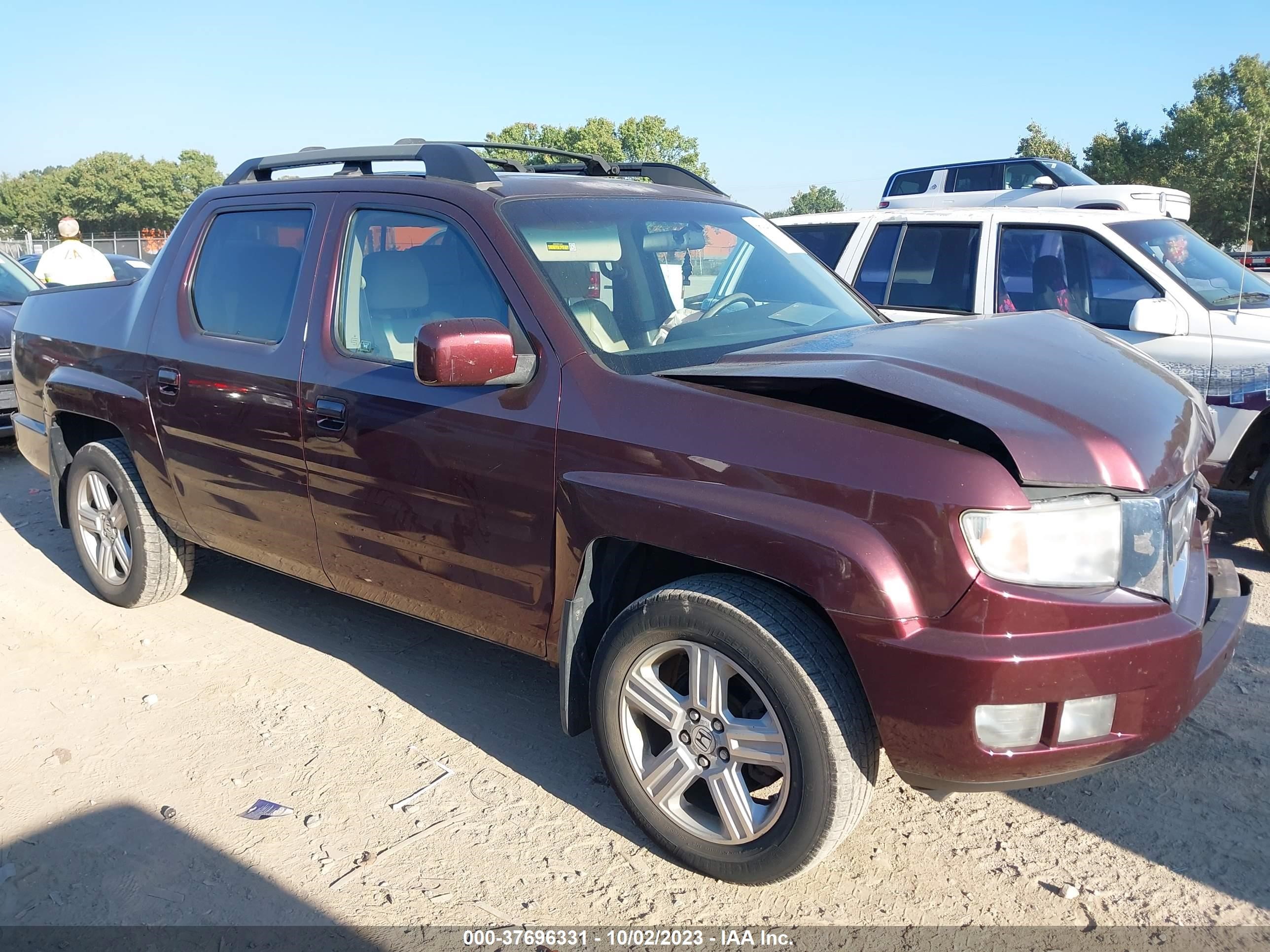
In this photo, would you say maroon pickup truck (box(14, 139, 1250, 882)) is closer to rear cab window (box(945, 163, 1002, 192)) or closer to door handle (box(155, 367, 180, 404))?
door handle (box(155, 367, 180, 404))

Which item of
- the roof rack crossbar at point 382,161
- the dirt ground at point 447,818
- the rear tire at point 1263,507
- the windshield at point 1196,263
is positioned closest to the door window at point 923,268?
the windshield at point 1196,263

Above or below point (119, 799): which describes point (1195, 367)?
above

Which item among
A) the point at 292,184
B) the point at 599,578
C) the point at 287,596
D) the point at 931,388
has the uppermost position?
the point at 292,184

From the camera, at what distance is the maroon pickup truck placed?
228cm

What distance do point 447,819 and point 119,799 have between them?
1.09 m

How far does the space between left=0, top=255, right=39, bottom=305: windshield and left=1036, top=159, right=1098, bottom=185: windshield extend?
1051 cm

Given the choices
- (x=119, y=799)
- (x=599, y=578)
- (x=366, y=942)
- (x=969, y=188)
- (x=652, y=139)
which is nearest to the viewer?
(x=366, y=942)

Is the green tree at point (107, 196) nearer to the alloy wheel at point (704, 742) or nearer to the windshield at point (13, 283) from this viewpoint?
the windshield at point (13, 283)

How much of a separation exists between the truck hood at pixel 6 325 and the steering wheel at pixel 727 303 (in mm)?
6909

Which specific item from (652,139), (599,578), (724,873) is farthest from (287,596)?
(652,139)

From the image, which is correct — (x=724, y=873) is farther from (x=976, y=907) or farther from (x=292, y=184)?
(x=292, y=184)

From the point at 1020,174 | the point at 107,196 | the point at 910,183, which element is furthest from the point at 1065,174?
the point at 107,196

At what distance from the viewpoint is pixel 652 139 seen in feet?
192

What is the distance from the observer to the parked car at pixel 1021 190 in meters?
8.93
